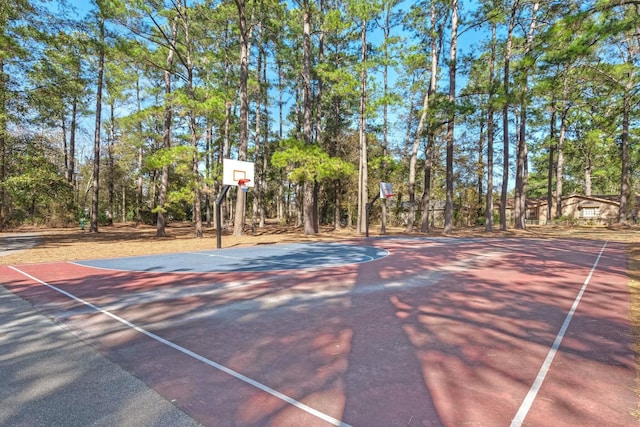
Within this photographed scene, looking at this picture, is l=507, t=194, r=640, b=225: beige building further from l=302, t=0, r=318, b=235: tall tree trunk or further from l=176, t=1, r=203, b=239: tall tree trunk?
l=176, t=1, r=203, b=239: tall tree trunk

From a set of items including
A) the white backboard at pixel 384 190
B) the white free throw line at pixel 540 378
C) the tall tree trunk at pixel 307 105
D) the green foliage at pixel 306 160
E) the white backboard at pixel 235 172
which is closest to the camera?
the white free throw line at pixel 540 378

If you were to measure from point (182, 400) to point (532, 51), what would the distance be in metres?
11.9

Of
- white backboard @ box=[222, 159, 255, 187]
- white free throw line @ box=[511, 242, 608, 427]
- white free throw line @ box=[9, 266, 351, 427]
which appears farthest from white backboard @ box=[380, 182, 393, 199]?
white free throw line @ box=[9, 266, 351, 427]

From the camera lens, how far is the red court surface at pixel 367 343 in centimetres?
224

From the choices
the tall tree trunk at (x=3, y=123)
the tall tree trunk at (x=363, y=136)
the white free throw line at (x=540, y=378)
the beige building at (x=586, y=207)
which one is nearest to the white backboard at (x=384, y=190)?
the tall tree trunk at (x=363, y=136)

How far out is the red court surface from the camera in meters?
2.24

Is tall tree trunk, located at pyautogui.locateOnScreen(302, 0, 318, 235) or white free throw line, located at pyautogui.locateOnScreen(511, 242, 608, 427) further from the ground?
tall tree trunk, located at pyautogui.locateOnScreen(302, 0, 318, 235)

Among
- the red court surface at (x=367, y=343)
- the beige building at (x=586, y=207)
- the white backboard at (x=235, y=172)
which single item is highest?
the white backboard at (x=235, y=172)

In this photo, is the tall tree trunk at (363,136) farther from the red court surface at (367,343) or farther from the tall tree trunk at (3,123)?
the tall tree trunk at (3,123)

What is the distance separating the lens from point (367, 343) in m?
3.37

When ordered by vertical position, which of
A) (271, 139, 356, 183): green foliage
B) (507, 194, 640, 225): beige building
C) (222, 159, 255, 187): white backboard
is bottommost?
(507, 194, 640, 225): beige building

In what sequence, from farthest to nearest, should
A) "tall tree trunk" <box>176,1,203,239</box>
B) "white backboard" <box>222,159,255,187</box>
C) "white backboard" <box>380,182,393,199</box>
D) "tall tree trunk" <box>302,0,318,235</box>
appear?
1. "white backboard" <box>380,182,393,199</box>
2. "tall tree trunk" <box>302,0,318,235</box>
3. "tall tree trunk" <box>176,1,203,239</box>
4. "white backboard" <box>222,159,255,187</box>

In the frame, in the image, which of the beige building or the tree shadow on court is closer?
the tree shadow on court

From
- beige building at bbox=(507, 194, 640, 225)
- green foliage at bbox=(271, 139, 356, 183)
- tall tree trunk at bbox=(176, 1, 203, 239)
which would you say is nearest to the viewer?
green foliage at bbox=(271, 139, 356, 183)
